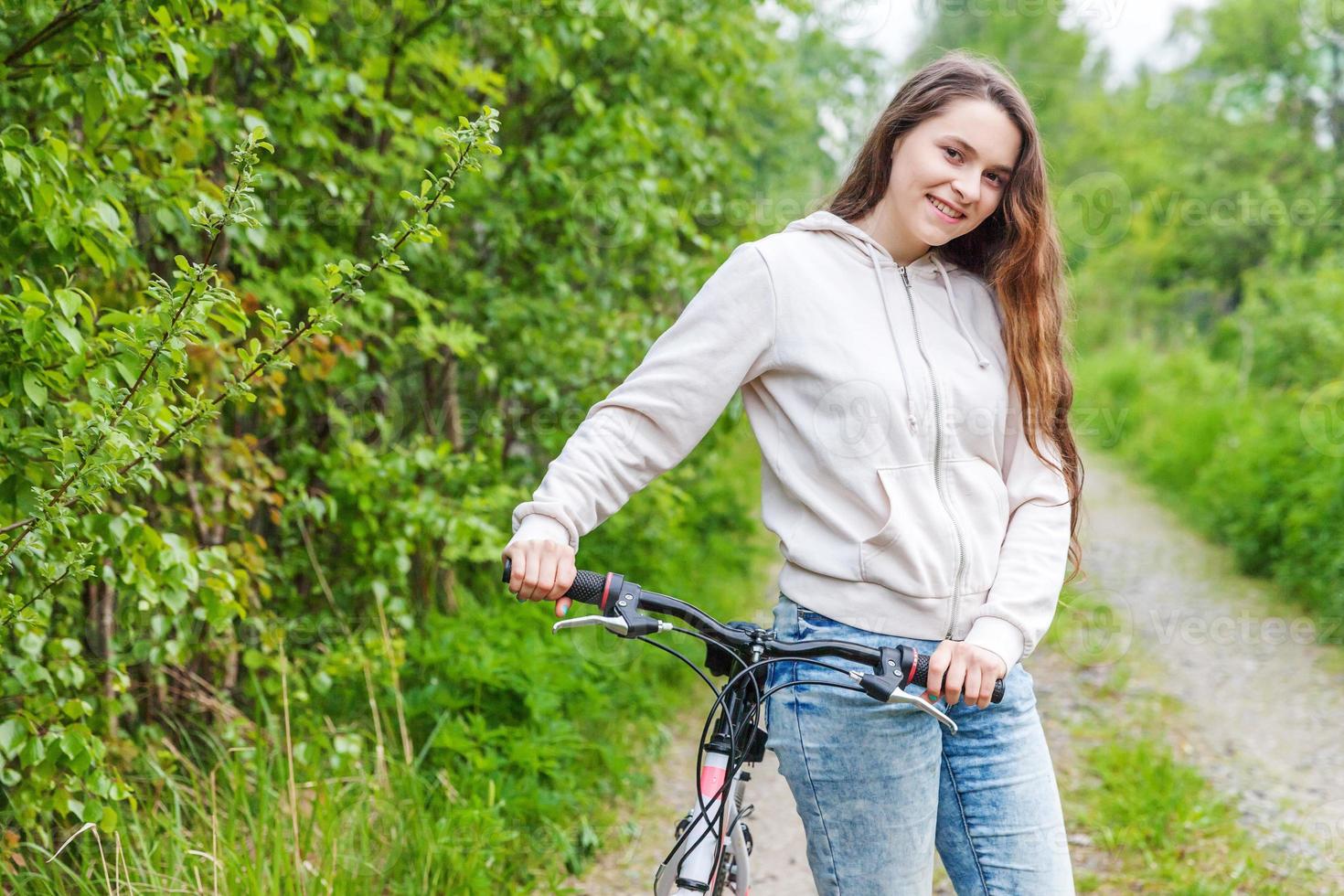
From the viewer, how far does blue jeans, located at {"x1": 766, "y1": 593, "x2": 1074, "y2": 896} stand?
1.86 m

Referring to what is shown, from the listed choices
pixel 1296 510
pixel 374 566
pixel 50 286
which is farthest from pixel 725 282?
pixel 1296 510

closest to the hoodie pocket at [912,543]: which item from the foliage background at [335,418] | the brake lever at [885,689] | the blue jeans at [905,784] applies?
the blue jeans at [905,784]

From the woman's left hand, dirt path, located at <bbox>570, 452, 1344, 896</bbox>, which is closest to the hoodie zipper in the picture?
the woman's left hand

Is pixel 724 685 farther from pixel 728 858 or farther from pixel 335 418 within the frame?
pixel 335 418

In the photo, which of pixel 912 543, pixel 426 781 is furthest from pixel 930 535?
pixel 426 781

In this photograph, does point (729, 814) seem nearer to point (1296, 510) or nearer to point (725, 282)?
point (725, 282)

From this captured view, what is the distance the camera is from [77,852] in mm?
2846

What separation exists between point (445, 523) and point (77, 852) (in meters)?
1.36

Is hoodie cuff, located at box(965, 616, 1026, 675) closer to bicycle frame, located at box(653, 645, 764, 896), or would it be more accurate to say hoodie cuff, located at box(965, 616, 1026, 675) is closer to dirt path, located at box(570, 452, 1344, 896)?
bicycle frame, located at box(653, 645, 764, 896)

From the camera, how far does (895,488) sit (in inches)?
73.6

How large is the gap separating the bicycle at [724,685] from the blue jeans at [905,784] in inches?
2.5

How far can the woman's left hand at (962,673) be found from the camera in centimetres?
174

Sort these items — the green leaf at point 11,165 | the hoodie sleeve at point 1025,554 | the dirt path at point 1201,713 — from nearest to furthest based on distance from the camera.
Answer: the hoodie sleeve at point 1025,554 < the green leaf at point 11,165 < the dirt path at point 1201,713

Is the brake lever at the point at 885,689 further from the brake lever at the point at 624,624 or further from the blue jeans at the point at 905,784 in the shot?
the brake lever at the point at 624,624
